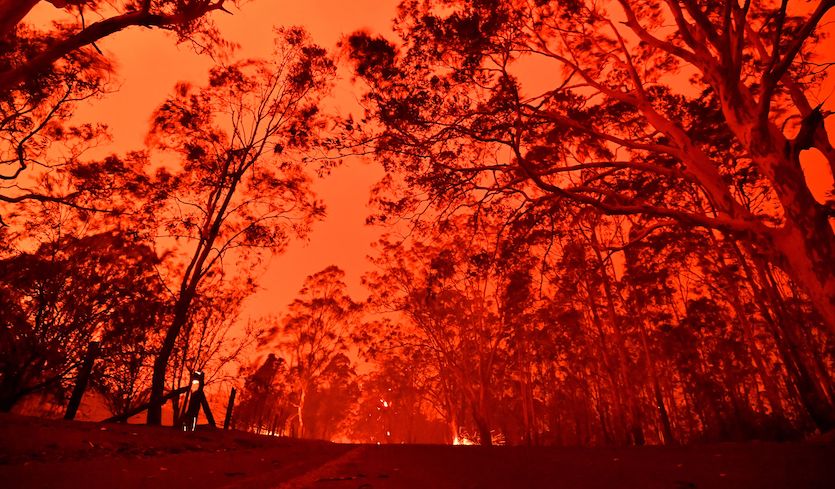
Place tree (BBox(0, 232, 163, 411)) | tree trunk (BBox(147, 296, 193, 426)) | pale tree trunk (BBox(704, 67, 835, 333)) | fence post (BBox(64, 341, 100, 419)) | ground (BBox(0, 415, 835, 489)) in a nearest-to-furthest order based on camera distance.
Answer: ground (BBox(0, 415, 835, 489)) < pale tree trunk (BBox(704, 67, 835, 333)) < fence post (BBox(64, 341, 100, 419)) < tree trunk (BBox(147, 296, 193, 426)) < tree (BBox(0, 232, 163, 411))

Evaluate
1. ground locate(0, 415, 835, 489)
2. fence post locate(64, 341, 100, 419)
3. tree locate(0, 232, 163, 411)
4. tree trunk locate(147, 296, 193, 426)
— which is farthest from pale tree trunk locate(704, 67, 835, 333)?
tree locate(0, 232, 163, 411)

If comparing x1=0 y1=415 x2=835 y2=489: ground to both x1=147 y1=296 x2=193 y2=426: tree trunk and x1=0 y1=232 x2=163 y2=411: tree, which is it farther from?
x1=0 y1=232 x2=163 y2=411: tree

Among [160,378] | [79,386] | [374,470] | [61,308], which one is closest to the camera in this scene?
[374,470]

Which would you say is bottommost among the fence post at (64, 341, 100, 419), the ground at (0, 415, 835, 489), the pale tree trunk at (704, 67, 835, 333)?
the ground at (0, 415, 835, 489)

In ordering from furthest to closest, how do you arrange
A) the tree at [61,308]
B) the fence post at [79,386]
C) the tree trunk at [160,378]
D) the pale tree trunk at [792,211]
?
the tree at [61,308]
the tree trunk at [160,378]
the fence post at [79,386]
the pale tree trunk at [792,211]

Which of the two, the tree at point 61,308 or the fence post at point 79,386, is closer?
the fence post at point 79,386

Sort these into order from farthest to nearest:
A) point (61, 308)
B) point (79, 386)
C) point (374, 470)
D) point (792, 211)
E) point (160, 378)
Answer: point (61, 308) → point (160, 378) → point (79, 386) → point (792, 211) → point (374, 470)

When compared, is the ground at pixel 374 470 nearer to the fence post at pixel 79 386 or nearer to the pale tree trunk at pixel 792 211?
the fence post at pixel 79 386

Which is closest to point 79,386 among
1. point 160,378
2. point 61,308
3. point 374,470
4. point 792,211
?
point 160,378

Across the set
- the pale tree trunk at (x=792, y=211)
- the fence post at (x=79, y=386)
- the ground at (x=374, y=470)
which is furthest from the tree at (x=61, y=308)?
the pale tree trunk at (x=792, y=211)

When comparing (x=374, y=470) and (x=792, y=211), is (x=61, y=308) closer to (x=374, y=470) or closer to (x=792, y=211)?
(x=374, y=470)

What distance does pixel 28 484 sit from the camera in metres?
3.25

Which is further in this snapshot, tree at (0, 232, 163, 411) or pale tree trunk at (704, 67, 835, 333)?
tree at (0, 232, 163, 411)

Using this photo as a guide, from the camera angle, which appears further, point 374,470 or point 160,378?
point 160,378
